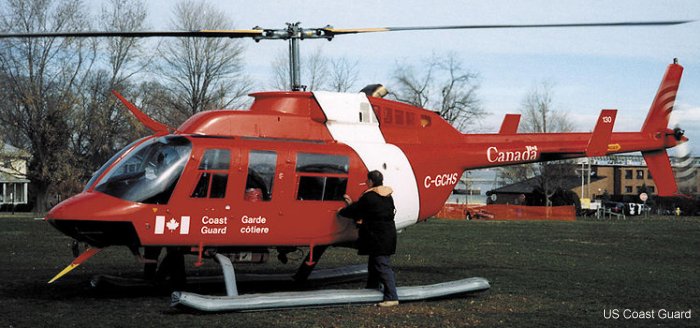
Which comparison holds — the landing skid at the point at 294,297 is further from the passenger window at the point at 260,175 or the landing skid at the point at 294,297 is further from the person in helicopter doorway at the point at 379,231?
the passenger window at the point at 260,175

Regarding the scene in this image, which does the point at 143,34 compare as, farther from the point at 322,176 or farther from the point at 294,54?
the point at 322,176

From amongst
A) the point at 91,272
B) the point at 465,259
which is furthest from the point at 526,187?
the point at 91,272

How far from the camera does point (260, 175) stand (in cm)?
1275

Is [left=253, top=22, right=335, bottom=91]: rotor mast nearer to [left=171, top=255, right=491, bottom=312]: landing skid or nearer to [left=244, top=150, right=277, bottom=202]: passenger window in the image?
[left=244, top=150, right=277, bottom=202]: passenger window

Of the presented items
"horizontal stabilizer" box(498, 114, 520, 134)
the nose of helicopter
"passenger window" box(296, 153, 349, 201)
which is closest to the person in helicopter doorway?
"passenger window" box(296, 153, 349, 201)

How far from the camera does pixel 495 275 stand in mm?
17047

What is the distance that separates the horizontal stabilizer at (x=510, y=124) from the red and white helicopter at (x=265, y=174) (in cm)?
160

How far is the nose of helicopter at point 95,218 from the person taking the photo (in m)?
11.7

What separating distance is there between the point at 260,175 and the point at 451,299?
3.73m

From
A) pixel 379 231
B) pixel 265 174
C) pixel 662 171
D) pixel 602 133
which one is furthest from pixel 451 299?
pixel 662 171

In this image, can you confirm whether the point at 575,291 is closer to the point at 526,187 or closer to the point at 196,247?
the point at 196,247

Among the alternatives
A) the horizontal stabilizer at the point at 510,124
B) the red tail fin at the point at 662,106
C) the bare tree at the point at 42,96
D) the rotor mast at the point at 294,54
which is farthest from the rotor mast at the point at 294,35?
the bare tree at the point at 42,96

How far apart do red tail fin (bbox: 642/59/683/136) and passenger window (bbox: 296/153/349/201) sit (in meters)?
7.80

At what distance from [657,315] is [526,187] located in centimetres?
8944
